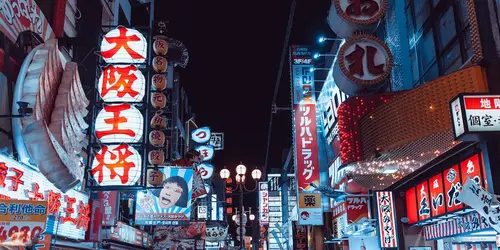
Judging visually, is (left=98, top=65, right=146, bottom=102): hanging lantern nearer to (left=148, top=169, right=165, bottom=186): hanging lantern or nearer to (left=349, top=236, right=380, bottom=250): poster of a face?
(left=148, top=169, right=165, bottom=186): hanging lantern

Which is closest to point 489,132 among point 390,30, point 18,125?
point 390,30

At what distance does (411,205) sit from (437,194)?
84.5 inches

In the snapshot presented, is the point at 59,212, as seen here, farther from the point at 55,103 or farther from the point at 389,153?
the point at 389,153

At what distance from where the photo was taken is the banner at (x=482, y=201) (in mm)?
7523

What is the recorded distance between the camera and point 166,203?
20391 mm

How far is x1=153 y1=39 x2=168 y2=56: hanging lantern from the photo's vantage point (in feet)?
64.1

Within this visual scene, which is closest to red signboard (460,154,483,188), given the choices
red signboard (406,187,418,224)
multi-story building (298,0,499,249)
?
multi-story building (298,0,499,249)

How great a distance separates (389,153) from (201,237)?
22849 millimetres

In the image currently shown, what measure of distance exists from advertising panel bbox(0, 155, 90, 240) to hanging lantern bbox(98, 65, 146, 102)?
3132mm

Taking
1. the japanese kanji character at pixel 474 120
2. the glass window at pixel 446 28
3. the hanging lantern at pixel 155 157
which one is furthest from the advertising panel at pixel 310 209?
the japanese kanji character at pixel 474 120

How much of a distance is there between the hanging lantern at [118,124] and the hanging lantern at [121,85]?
0.89 ft

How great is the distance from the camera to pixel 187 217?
67.2ft

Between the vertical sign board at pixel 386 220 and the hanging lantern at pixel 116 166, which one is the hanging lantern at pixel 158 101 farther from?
the vertical sign board at pixel 386 220

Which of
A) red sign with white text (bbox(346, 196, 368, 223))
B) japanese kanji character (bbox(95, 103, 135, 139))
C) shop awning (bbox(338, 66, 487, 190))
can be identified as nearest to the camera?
shop awning (bbox(338, 66, 487, 190))
